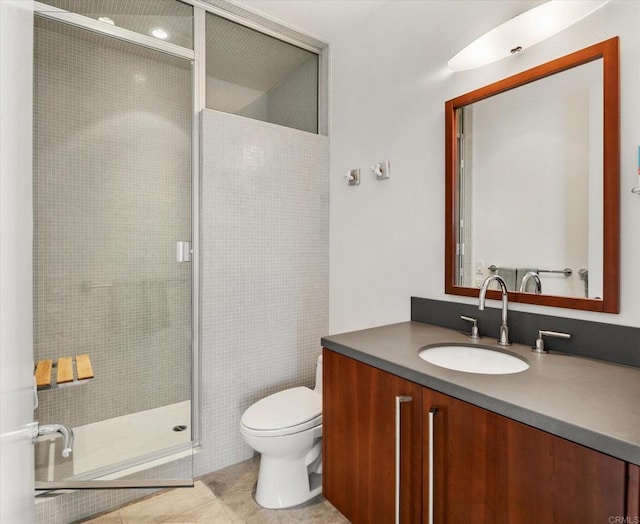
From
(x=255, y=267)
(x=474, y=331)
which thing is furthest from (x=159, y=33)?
(x=474, y=331)

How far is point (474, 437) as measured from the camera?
97 centimetres

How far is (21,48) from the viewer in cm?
50

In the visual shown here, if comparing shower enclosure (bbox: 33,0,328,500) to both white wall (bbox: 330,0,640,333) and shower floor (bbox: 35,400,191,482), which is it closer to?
shower floor (bbox: 35,400,191,482)

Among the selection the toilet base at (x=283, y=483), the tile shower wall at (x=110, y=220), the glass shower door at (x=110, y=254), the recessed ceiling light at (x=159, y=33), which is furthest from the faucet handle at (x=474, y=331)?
the recessed ceiling light at (x=159, y=33)

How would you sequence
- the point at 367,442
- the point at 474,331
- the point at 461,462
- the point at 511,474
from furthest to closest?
the point at 474,331 < the point at 367,442 < the point at 461,462 < the point at 511,474

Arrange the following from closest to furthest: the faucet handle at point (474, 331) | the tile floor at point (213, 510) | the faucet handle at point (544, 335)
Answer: the faucet handle at point (544, 335) → the faucet handle at point (474, 331) → the tile floor at point (213, 510)

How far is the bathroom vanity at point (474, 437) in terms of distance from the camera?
78 centimetres

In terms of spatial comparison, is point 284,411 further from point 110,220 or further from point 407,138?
point 407,138

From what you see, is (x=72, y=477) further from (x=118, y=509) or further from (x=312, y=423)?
(x=312, y=423)

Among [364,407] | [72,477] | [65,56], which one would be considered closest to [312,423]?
[364,407]

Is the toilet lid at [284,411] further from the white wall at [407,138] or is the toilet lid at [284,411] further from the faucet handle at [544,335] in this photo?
the faucet handle at [544,335]

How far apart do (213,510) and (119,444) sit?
1.74 feet

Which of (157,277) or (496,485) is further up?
(157,277)

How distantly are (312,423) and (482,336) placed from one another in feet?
2.84
